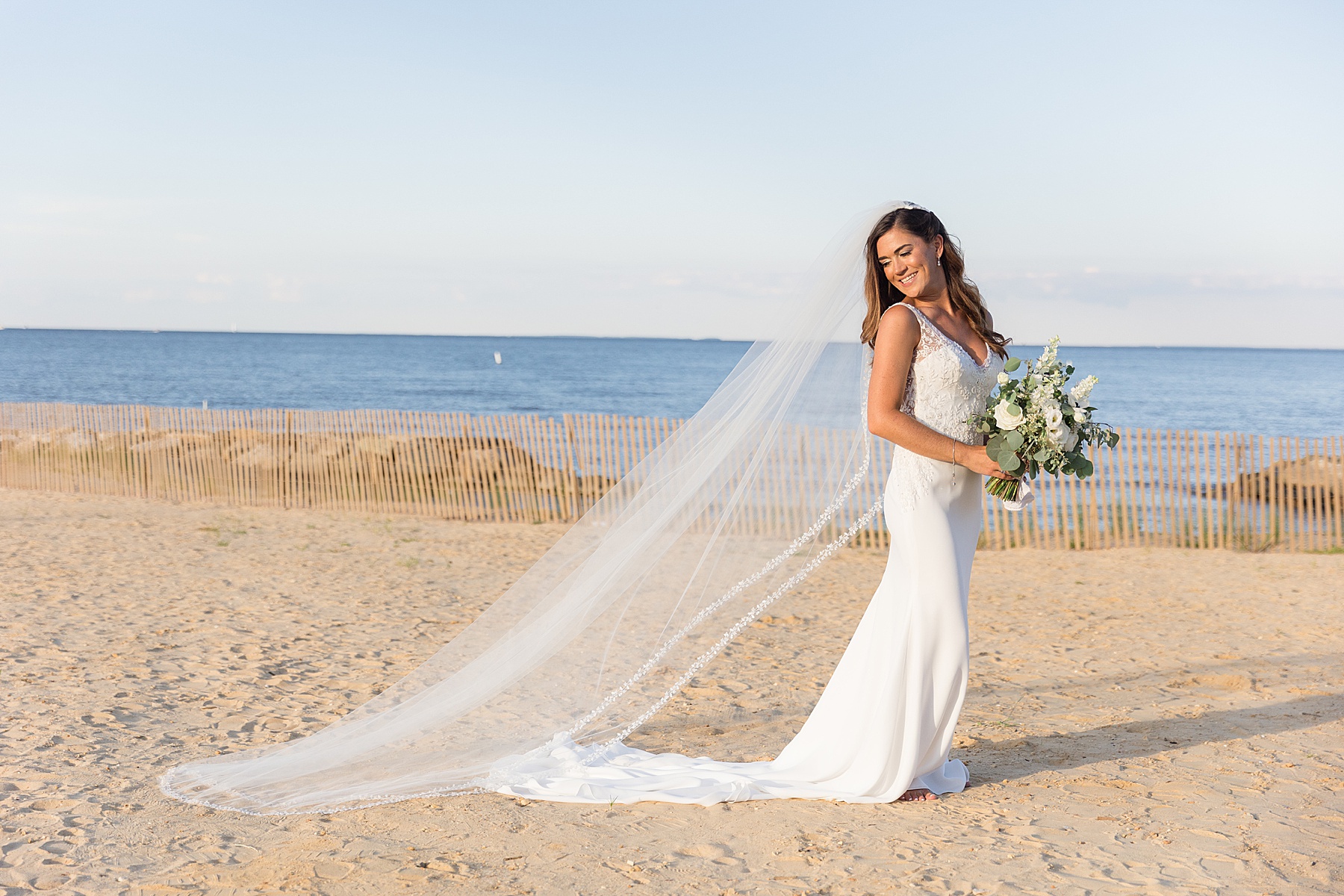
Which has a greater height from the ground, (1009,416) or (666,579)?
(1009,416)

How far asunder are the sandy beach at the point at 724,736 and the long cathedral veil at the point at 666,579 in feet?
1.08

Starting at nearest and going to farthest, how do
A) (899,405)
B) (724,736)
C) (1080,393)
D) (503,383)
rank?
(1080,393) < (899,405) < (724,736) < (503,383)

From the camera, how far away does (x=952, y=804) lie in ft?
12.2

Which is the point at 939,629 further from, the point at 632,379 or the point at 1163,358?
the point at 1163,358

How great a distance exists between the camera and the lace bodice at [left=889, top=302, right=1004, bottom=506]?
3619 mm

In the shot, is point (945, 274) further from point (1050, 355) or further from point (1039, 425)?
point (1039, 425)

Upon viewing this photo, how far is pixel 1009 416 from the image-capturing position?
11.2ft

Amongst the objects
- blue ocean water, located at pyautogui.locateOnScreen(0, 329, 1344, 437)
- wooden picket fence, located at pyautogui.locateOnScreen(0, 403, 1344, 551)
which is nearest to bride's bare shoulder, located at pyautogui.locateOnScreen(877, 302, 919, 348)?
wooden picket fence, located at pyautogui.locateOnScreen(0, 403, 1344, 551)

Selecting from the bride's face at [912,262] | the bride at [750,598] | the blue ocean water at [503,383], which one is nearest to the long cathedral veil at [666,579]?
the bride at [750,598]

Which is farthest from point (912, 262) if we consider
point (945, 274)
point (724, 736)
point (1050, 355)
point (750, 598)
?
A: point (724, 736)

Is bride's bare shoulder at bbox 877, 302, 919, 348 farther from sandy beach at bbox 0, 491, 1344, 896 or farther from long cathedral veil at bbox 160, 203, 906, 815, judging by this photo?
sandy beach at bbox 0, 491, 1344, 896

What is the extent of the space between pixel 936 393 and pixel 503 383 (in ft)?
197

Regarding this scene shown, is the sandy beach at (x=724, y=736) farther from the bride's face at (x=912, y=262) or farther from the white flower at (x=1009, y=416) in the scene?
the bride's face at (x=912, y=262)

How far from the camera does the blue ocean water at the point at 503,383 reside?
4603 cm
